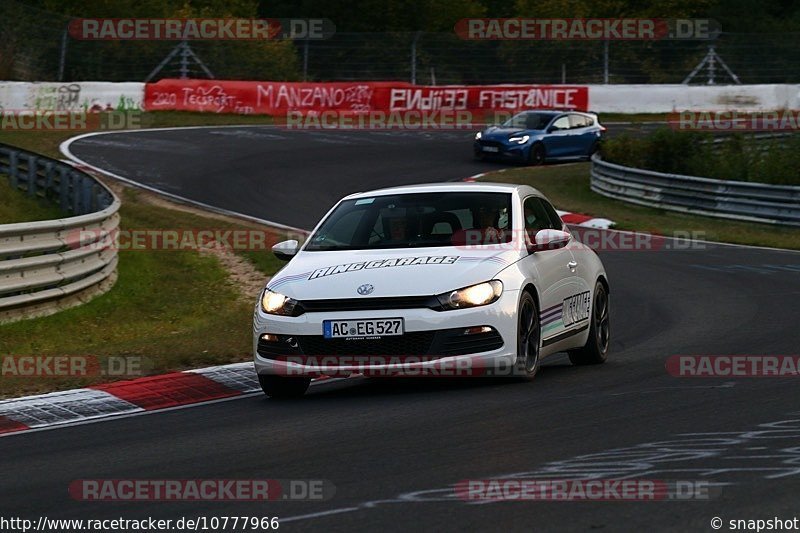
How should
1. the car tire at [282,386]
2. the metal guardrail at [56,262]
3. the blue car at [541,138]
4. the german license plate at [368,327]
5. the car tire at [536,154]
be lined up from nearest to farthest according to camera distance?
the german license plate at [368,327] < the car tire at [282,386] < the metal guardrail at [56,262] < the blue car at [541,138] < the car tire at [536,154]

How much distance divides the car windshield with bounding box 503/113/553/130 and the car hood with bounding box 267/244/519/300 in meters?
24.5

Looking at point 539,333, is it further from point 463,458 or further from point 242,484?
point 242,484

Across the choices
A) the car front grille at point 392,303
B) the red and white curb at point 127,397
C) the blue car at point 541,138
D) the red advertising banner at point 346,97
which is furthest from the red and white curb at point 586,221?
the red advertising banner at point 346,97

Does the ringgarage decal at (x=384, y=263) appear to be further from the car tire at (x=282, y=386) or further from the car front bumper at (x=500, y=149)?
the car front bumper at (x=500, y=149)

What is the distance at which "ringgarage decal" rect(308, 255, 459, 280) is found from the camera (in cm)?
927

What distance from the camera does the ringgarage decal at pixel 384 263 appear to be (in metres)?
9.27

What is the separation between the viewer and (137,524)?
565cm

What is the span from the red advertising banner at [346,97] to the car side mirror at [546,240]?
3023 cm

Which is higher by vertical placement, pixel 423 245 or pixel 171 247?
pixel 423 245

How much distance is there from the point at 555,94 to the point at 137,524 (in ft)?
123

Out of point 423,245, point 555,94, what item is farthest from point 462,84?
point 423,245

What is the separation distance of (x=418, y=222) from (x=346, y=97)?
102ft

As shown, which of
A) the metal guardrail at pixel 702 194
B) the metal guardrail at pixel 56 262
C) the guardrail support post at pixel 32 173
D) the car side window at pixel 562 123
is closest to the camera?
the metal guardrail at pixel 56 262

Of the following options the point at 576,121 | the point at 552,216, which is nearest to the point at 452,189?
the point at 552,216
